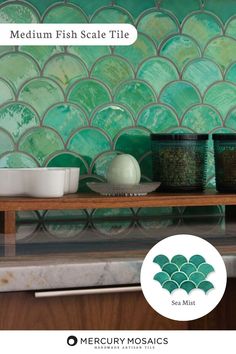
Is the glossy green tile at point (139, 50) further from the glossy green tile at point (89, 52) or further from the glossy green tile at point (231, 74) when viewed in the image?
the glossy green tile at point (231, 74)

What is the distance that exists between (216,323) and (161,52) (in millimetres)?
802

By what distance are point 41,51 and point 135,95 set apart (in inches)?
10.5

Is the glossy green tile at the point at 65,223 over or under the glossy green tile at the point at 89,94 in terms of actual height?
under

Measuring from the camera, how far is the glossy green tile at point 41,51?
169cm

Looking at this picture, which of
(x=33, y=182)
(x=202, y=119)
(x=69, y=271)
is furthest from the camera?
(x=202, y=119)

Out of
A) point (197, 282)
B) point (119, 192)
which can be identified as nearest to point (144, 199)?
point (119, 192)

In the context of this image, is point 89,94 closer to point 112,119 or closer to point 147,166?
point 112,119

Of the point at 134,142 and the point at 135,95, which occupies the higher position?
the point at 135,95

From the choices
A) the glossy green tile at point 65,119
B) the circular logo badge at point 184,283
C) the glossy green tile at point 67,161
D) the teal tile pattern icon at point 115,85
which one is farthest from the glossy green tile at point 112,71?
the circular logo badge at point 184,283

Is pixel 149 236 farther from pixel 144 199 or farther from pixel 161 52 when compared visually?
pixel 161 52

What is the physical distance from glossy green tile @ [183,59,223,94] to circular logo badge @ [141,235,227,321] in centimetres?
68

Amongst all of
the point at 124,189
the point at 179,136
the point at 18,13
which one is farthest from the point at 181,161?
the point at 18,13

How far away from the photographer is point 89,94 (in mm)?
1735

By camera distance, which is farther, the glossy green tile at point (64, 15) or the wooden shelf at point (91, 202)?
the glossy green tile at point (64, 15)
